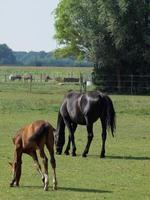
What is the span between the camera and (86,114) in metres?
19.4

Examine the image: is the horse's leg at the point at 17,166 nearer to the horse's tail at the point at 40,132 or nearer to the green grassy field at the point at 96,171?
the green grassy field at the point at 96,171

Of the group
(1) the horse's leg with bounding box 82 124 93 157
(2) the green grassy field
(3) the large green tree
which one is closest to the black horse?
(1) the horse's leg with bounding box 82 124 93 157

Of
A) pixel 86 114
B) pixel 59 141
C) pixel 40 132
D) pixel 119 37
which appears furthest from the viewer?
pixel 119 37

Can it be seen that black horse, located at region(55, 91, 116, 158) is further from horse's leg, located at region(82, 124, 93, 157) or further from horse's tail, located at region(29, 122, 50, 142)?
horse's tail, located at region(29, 122, 50, 142)

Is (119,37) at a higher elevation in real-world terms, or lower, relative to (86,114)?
higher

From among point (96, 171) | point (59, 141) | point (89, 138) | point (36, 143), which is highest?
point (36, 143)

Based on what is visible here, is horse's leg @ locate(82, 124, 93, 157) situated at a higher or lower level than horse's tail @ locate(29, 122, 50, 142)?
lower

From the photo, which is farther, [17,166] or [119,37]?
[119,37]

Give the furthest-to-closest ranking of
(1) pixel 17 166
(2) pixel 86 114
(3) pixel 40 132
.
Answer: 1. (2) pixel 86 114
2. (1) pixel 17 166
3. (3) pixel 40 132

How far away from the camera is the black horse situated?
63.0 feet

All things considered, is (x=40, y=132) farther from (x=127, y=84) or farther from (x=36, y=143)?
(x=127, y=84)

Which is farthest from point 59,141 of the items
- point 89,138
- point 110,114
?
point 110,114

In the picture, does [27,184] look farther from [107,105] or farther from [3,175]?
[107,105]

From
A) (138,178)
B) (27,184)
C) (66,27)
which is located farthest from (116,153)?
(66,27)
